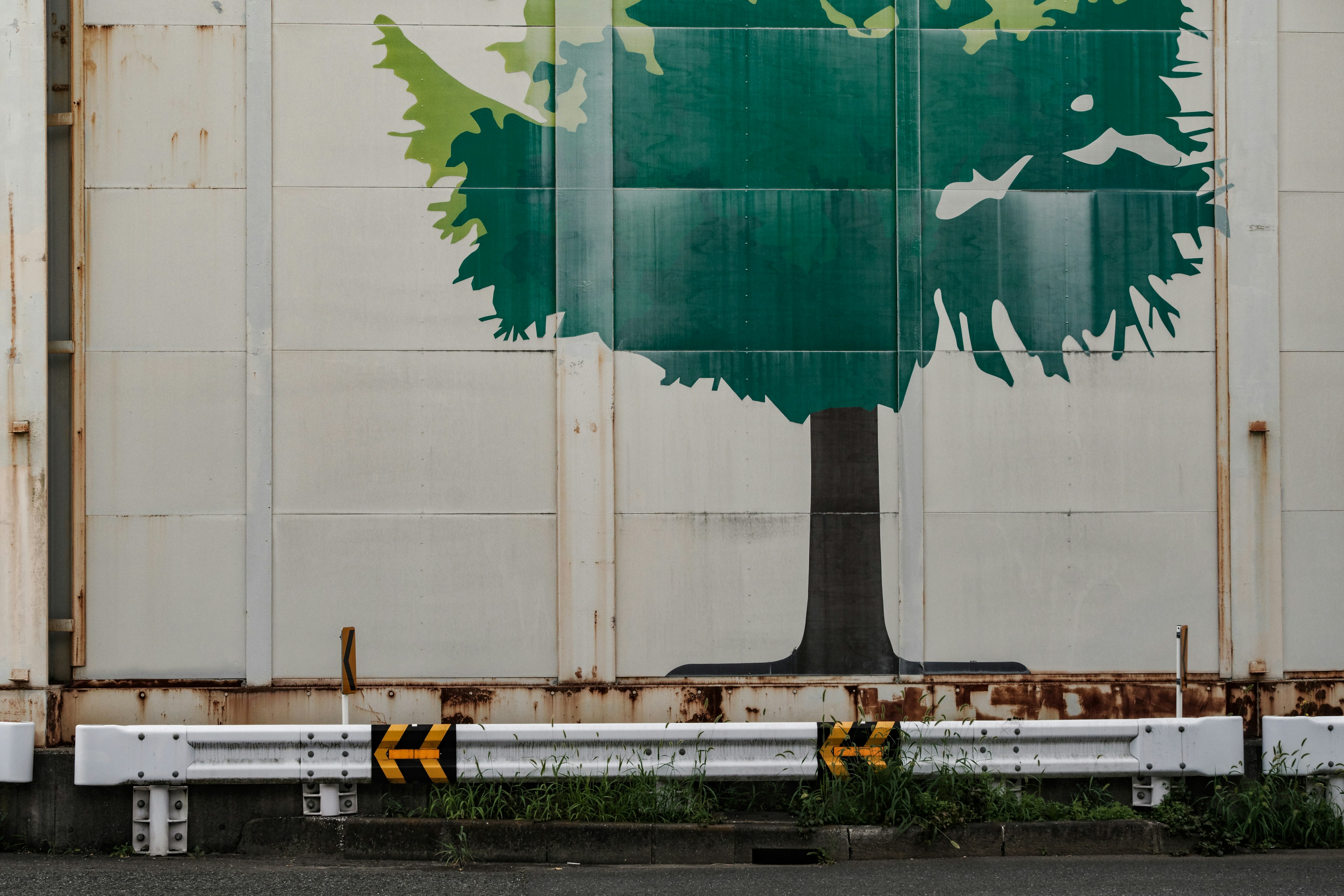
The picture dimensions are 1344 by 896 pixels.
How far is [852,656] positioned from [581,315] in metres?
3.23

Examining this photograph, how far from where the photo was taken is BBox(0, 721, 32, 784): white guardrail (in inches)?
237

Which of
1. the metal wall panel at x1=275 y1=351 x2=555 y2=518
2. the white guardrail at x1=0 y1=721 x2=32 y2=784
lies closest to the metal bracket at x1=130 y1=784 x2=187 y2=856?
the white guardrail at x1=0 y1=721 x2=32 y2=784

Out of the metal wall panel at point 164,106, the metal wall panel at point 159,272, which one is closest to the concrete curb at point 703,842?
the metal wall panel at point 159,272

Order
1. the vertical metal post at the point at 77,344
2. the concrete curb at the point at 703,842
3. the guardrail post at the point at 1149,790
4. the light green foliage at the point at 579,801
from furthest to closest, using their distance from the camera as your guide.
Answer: the vertical metal post at the point at 77,344 < the guardrail post at the point at 1149,790 < the light green foliage at the point at 579,801 < the concrete curb at the point at 703,842

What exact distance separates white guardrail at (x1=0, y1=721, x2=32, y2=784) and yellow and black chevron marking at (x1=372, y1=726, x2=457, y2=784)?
7.82ft

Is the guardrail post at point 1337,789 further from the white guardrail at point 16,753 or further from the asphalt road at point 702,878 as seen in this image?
the white guardrail at point 16,753

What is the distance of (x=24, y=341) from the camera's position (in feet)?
20.7

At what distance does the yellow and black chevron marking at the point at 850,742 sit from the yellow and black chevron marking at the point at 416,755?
2.50 metres

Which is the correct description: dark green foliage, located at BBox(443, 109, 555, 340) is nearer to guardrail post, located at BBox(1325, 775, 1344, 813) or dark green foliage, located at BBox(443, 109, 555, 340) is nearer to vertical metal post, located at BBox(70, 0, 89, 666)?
vertical metal post, located at BBox(70, 0, 89, 666)

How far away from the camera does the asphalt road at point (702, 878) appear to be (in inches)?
205

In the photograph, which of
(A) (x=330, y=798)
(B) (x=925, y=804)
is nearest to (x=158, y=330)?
(A) (x=330, y=798)

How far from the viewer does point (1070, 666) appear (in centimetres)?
665

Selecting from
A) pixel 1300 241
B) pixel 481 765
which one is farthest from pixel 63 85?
pixel 1300 241

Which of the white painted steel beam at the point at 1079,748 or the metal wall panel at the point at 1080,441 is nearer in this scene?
the white painted steel beam at the point at 1079,748
